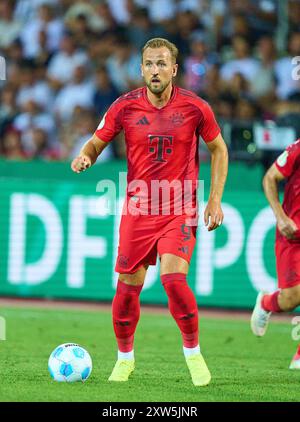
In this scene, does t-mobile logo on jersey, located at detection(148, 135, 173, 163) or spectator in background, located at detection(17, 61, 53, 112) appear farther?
spectator in background, located at detection(17, 61, 53, 112)

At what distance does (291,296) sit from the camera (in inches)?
330

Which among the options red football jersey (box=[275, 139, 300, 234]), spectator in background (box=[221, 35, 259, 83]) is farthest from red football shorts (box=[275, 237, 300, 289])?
spectator in background (box=[221, 35, 259, 83])

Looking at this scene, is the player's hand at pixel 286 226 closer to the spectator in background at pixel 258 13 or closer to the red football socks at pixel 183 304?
the red football socks at pixel 183 304

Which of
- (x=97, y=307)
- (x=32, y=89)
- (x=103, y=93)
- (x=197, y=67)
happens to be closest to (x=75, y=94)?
(x=103, y=93)

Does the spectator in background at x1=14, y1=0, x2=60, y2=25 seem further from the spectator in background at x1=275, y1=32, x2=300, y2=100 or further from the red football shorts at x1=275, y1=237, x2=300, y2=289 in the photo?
the red football shorts at x1=275, y1=237, x2=300, y2=289

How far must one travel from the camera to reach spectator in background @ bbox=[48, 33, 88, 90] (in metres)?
15.1

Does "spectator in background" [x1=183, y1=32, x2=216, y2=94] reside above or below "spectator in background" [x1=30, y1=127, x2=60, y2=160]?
above

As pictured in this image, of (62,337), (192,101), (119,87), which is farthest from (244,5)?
(192,101)

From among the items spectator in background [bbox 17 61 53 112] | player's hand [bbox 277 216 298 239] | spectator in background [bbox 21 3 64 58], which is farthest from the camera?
spectator in background [bbox 21 3 64 58]

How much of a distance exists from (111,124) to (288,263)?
198 cm

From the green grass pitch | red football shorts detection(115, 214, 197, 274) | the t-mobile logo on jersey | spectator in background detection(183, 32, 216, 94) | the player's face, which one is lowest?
the green grass pitch

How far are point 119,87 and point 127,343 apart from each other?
7.70 meters

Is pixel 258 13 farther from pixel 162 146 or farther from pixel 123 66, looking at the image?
pixel 162 146

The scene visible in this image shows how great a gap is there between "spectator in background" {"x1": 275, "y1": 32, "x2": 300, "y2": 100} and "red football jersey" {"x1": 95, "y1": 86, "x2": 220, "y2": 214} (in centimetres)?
634
